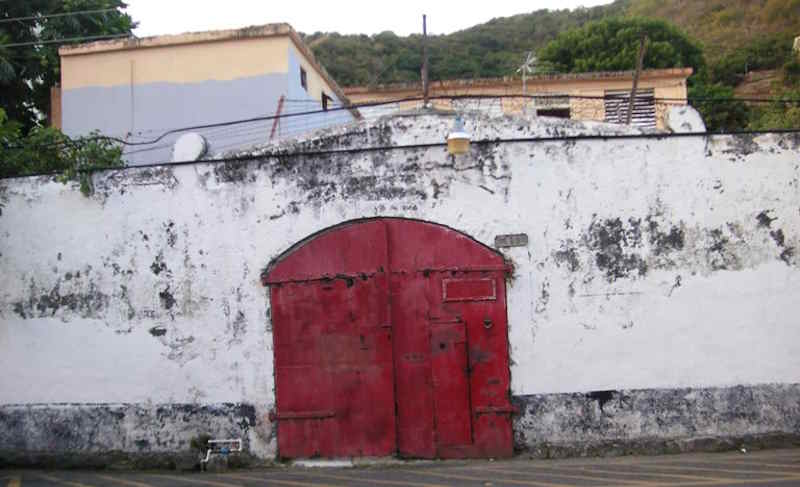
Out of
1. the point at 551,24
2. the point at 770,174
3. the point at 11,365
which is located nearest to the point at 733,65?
the point at 551,24

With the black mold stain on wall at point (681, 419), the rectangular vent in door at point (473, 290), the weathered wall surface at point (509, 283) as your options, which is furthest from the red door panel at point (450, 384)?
the black mold stain on wall at point (681, 419)

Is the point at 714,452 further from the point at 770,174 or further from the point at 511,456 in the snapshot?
the point at 770,174

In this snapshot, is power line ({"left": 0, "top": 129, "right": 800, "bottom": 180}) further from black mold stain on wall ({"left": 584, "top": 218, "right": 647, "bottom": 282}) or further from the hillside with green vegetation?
the hillside with green vegetation

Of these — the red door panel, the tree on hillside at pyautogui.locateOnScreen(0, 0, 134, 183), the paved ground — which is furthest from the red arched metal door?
the tree on hillside at pyautogui.locateOnScreen(0, 0, 134, 183)

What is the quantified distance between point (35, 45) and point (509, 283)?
13.2 meters

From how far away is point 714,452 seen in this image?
792 centimetres

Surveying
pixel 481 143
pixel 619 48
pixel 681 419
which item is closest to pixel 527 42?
pixel 619 48

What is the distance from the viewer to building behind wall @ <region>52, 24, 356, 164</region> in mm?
13930

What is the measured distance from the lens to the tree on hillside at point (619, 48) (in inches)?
1172

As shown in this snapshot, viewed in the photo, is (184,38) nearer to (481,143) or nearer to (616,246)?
(481,143)

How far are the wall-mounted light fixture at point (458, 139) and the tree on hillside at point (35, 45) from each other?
38.2 feet

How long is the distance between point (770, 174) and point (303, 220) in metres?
5.28

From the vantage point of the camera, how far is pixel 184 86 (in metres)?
14.3

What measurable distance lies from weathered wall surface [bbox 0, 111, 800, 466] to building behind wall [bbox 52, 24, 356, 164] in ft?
17.3
